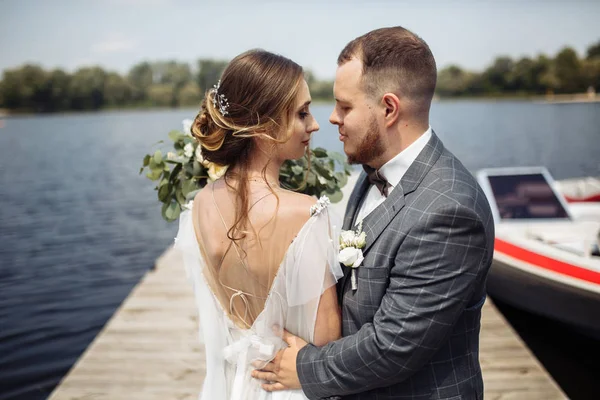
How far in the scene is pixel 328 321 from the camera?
6.28ft

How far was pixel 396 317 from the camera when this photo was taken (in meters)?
1.67

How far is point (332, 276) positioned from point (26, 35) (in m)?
117

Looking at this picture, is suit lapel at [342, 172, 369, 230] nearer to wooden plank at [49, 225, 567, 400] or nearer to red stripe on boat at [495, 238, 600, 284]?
wooden plank at [49, 225, 567, 400]

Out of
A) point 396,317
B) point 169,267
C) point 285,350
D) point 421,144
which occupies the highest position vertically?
point 421,144

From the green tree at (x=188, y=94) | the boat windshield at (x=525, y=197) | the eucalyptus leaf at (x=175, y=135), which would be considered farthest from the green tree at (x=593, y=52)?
the eucalyptus leaf at (x=175, y=135)

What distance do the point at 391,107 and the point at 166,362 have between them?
3.42m

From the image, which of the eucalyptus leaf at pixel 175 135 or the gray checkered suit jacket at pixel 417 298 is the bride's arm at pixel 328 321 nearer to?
the gray checkered suit jacket at pixel 417 298

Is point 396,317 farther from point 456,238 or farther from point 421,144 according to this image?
point 421,144

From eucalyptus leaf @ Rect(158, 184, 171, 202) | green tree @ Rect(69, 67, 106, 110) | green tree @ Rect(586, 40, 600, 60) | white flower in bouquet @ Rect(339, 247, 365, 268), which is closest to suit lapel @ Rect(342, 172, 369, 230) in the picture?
white flower in bouquet @ Rect(339, 247, 365, 268)

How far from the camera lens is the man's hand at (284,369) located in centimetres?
195

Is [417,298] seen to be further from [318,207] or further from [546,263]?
[546,263]

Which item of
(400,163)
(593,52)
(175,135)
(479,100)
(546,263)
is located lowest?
(479,100)

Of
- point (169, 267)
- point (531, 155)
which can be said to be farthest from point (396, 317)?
point (531, 155)

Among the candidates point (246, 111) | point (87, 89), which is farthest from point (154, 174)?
point (87, 89)
